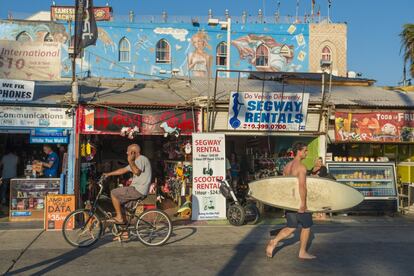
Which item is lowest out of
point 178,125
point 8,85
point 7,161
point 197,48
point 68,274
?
point 68,274

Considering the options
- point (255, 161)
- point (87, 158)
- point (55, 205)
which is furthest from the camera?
point (255, 161)

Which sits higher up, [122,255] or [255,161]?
[255,161]

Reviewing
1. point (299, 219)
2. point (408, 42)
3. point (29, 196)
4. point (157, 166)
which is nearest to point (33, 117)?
point (29, 196)

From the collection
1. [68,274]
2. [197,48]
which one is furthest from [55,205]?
[197,48]

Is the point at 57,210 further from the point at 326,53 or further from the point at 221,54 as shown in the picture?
the point at 326,53

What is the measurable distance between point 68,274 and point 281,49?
1136 inches

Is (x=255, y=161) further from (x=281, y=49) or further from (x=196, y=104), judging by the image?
(x=281, y=49)

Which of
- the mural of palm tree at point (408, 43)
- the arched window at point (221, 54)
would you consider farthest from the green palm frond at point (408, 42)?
the arched window at point (221, 54)

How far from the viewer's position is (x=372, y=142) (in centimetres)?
1496

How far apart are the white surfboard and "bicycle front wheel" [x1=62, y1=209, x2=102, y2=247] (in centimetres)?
310

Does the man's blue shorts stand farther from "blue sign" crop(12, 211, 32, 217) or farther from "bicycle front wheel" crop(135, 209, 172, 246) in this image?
"blue sign" crop(12, 211, 32, 217)

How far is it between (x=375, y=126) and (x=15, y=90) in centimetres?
955

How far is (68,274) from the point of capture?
24.0 feet

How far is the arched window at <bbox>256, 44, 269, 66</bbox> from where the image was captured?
34219 millimetres
